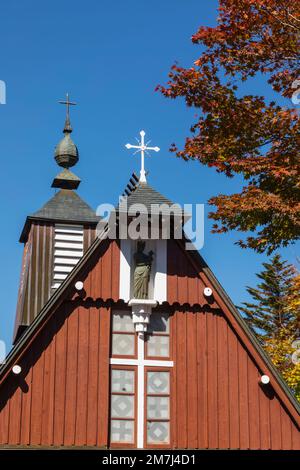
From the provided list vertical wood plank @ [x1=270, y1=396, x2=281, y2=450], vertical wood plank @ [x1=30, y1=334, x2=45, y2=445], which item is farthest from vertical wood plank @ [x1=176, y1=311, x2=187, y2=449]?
vertical wood plank @ [x1=30, y1=334, x2=45, y2=445]

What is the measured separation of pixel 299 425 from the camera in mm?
21141

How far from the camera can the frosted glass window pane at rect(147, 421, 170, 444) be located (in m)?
20.7

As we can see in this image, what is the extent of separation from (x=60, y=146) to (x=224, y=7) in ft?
35.2

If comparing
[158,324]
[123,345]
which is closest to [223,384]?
A: [158,324]

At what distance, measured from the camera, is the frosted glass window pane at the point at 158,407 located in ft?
68.6

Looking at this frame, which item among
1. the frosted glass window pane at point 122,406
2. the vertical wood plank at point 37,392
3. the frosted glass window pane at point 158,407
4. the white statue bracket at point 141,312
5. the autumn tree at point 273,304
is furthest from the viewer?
the autumn tree at point 273,304

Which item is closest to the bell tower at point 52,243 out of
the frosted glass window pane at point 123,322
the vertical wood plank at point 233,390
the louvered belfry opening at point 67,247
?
the louvered belfry opening at point 67,247

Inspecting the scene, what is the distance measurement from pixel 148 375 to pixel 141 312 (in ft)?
4.55

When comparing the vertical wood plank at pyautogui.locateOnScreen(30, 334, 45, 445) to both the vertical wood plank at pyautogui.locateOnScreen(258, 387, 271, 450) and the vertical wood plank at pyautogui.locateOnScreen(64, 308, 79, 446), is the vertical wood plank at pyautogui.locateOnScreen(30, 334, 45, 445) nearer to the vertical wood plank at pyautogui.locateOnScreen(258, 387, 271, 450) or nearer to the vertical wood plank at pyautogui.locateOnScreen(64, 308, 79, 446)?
the vertical wood plank at pyautogui.locateOnScreen(64, 308, 79, 446)

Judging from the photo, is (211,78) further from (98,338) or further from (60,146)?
(60,146)

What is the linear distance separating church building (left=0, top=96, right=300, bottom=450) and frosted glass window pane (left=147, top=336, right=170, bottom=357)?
2 cm

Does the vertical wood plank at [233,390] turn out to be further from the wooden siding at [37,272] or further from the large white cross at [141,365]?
the wooden siding at [37,272]

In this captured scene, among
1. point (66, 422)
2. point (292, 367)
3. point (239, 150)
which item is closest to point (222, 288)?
point (239, 150)

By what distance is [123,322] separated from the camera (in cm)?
2141
